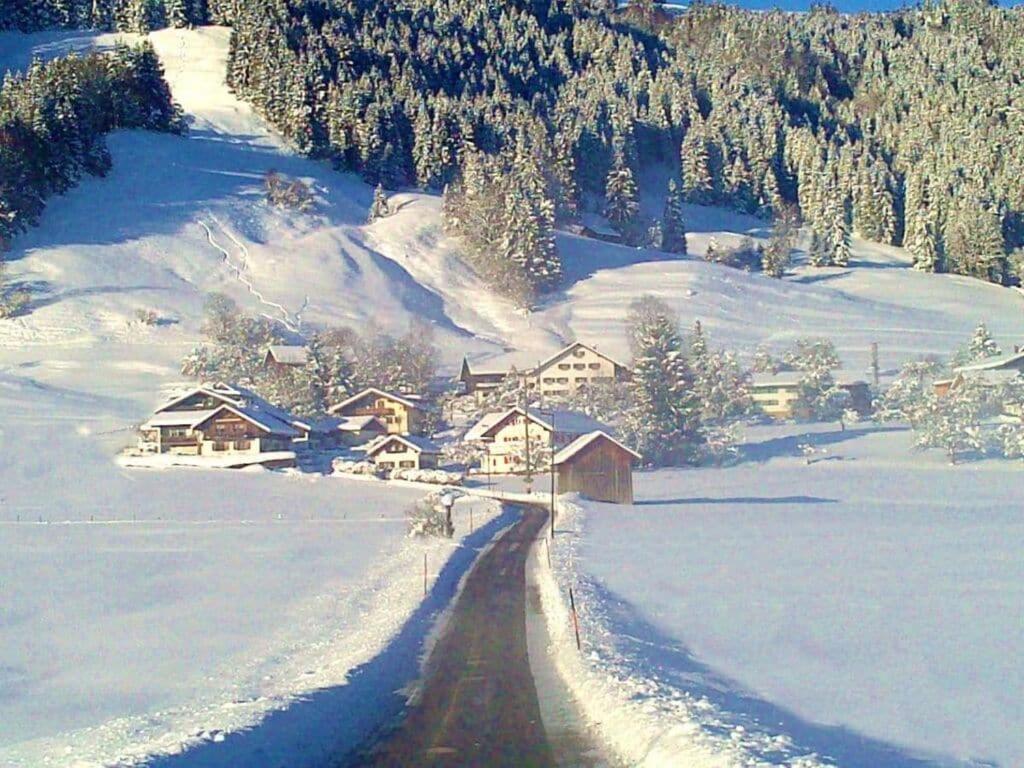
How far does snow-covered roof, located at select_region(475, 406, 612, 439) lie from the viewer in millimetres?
56562

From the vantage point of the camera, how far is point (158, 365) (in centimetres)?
6438

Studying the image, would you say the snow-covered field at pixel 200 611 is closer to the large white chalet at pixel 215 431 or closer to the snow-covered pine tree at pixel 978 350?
the large white chalet at pixel 215 431

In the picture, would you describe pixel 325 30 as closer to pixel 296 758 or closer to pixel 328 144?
pixel 328 144

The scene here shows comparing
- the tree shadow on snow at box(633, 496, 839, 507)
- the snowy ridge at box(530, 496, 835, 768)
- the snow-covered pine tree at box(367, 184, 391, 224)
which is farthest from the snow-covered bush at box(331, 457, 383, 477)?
the snow-covered pine tree at box(367, 184, 391, 224)

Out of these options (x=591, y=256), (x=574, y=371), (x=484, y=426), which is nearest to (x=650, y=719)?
(x=484, y=426)

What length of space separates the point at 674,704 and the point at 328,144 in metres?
97.2

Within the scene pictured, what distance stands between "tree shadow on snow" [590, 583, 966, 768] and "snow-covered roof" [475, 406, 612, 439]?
39.1m

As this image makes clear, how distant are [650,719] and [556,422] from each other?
45.2 metres

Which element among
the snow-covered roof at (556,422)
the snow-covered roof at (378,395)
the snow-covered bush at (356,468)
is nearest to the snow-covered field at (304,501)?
the snow-covered bush at (356,468)

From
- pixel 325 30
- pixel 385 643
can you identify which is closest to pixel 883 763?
pixel 385 643

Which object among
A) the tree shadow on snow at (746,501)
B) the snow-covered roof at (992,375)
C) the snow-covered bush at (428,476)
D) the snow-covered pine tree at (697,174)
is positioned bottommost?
the tree shadow on snow at (746,501)

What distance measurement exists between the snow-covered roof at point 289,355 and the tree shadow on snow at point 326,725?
5038 centimetres

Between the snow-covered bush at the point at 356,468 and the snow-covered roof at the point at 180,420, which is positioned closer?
the snow-covered roof at the point at 180,420

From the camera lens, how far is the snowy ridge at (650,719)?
9.73 m
